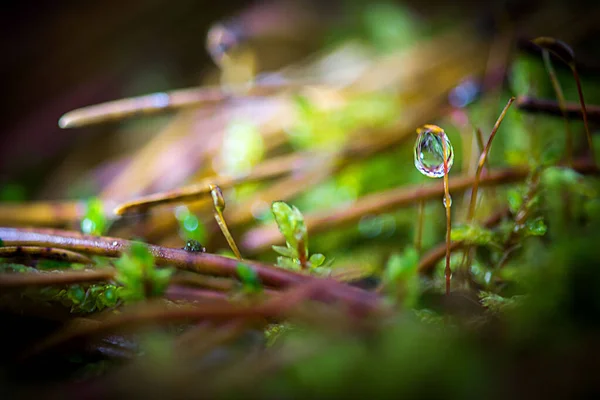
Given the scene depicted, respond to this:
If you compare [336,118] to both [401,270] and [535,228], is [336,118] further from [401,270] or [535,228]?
[401,270]

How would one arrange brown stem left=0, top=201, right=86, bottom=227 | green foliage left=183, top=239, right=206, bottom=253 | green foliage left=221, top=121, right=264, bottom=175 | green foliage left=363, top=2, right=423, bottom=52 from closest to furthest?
green foliage left=183, top=239, right=206, bottom=253 < brown stem left=0, top=201, right=86, bottom=227 < green foliage left=221, top=121, right=264, bottom=175 < green foliage left=363, top=2, right=423, bottom=52

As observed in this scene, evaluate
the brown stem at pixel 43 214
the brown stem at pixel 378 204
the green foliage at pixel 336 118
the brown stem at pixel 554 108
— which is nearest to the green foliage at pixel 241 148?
the green foliage at pixel 336 118

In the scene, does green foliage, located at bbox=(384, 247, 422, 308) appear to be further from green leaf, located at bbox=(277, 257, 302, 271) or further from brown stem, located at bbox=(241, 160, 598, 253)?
brown stem, located at bbox=(241, 160, 598, 253)

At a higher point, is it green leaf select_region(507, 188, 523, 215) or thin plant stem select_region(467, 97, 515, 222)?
thin plant stem select_region(467, 97, 515, 222)

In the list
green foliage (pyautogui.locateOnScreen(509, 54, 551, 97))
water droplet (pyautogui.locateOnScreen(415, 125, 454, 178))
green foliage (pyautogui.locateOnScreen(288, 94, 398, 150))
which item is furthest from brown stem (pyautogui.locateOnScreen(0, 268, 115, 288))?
green foliage (pyautogui.locateOnScreen(509, 54, 551, 97))

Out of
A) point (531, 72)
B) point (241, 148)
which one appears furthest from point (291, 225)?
point (531, 72)

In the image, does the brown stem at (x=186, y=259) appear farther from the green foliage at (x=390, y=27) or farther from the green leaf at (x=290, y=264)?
the green foliage at (x=390, y=27)
